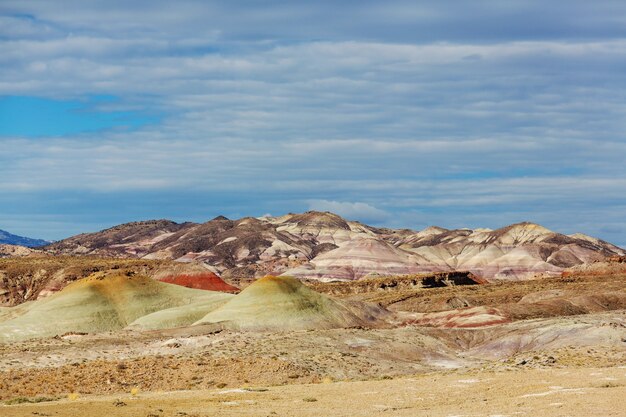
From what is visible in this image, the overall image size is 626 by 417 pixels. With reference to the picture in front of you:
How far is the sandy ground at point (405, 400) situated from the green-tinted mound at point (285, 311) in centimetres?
4534

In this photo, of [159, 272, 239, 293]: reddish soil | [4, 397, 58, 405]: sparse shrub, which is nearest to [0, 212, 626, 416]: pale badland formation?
[4, 397, 58, 405]: sparse shrub

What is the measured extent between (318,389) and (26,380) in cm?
2233

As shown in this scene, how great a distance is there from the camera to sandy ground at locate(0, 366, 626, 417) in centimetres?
4219

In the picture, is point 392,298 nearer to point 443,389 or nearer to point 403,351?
point 403,351

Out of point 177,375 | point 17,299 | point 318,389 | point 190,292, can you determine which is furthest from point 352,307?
point 17,299

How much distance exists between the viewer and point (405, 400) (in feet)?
159

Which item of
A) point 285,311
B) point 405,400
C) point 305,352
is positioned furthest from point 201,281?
point 405,400

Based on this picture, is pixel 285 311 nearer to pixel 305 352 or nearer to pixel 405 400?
pixel 305 352

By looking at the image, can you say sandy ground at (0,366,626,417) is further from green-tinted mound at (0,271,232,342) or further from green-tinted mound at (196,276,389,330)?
green-tinted mound at (0,271,232,342)

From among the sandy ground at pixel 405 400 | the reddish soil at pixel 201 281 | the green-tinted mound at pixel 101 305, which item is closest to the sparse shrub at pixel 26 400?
the sandy ground at pixel 405 400

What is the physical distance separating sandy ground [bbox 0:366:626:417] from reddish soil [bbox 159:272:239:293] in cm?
11600

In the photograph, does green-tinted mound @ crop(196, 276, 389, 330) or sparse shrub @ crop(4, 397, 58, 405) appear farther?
green-tinted mound @ crop(196, 276, 389, 330)

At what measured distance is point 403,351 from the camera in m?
85.2

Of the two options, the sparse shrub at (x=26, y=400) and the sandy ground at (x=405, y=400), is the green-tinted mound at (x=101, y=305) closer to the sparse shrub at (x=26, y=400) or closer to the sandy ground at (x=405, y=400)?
the sparse shrub at (x=26, y=400)
